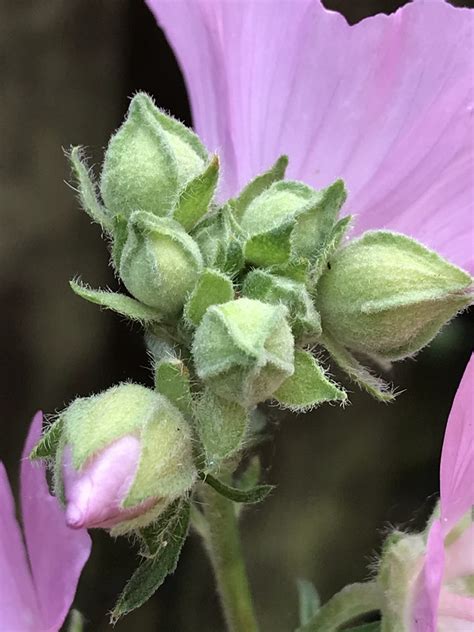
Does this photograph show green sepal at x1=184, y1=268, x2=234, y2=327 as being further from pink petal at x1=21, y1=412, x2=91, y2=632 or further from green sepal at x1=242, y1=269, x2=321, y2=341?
pink petal at x1=21, y1=412, x2=91, y2=632

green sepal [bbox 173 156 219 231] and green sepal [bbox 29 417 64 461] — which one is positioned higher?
green sepal [bbox 173 156 219 231]

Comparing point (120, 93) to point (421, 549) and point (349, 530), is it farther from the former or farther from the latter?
point (421, 549)

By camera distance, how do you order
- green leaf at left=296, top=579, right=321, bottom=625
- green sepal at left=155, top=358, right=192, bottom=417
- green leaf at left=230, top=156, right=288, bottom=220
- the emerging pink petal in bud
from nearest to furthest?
the emerging pink petal in bud → green sepal at left=155, top=358, right=192, bottom=417 → green leaf at left=230, top=156, right=288, bottom=220 → green leaf at left=296, top=579, right=321, bottom=625

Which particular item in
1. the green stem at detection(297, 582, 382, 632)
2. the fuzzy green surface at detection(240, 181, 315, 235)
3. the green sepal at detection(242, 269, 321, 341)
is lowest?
the green stem at detection(297, 582, 382, 632)

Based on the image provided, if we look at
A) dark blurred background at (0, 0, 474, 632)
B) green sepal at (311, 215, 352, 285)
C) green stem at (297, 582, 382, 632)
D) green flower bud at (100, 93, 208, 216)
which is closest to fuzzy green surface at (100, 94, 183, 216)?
green flower bud at (100, 93, 208, 216)

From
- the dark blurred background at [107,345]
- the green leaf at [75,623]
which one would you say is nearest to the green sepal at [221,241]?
the green leaf at [75,623]

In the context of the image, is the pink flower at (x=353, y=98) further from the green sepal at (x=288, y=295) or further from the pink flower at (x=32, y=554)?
the pink flower at (x=32, y=554)
